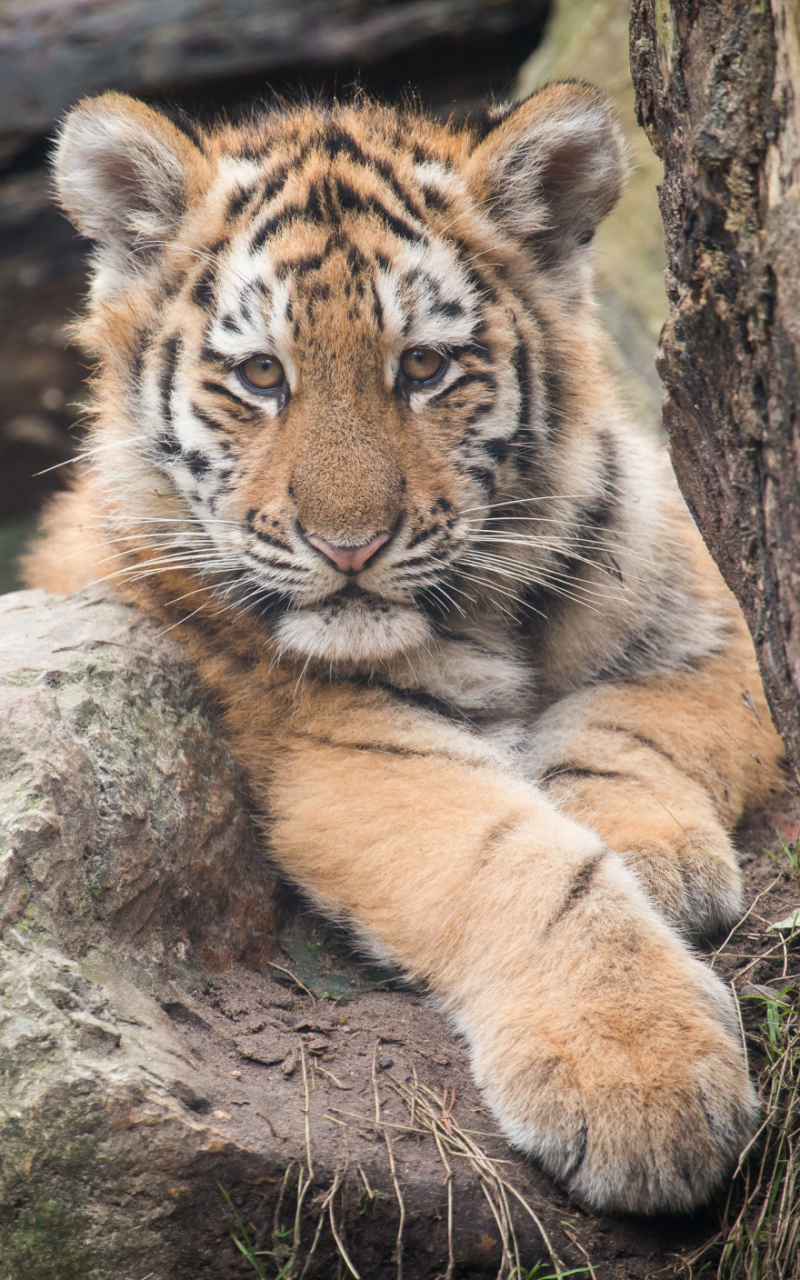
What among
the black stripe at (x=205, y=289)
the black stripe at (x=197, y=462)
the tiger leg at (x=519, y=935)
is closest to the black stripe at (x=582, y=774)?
the tiger leg at (x=519, y=935)

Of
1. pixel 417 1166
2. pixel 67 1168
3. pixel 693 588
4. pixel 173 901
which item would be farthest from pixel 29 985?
pixel 693 588

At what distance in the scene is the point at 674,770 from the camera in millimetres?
2977

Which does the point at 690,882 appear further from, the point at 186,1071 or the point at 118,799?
the point at 118,799

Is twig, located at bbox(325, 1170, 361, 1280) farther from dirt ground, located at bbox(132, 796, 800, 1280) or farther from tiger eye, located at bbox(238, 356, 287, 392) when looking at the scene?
tiger eye, located at bbox(238, 356, 287, 392)

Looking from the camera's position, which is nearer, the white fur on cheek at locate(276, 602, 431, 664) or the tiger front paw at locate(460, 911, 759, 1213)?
the tiger front paw at locate(460, 911, 759, 1213)

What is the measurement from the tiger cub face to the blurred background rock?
2.11 metres

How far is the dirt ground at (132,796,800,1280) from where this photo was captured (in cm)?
192

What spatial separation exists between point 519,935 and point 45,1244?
1.06 m

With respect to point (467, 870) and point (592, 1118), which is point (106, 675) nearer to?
point (467, 870)

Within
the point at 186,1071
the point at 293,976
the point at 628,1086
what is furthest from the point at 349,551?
the point at 628,1086

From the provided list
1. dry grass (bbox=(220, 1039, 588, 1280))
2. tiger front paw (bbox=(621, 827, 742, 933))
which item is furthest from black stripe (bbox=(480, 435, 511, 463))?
dry grass (bbox=(220, 1039, 588, 1280))

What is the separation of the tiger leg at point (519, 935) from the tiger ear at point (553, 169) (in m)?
1.38

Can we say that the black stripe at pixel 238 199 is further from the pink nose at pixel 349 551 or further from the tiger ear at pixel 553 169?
the pink nose at pixel 349 551

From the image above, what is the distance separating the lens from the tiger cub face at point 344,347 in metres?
2.60
